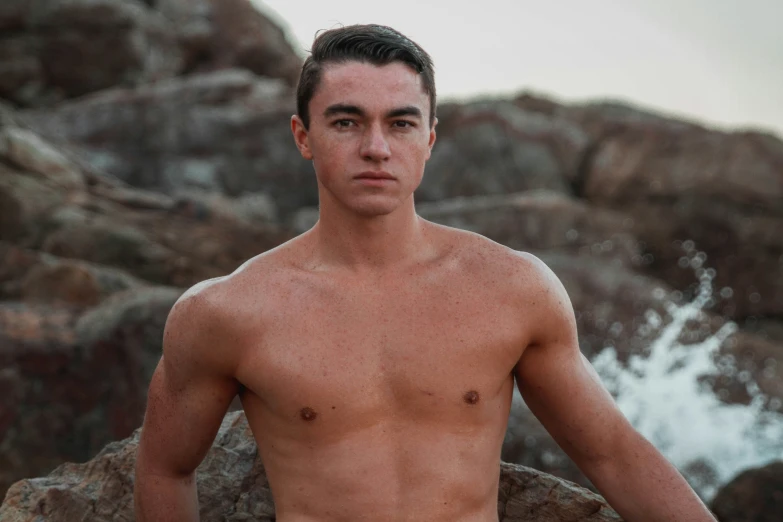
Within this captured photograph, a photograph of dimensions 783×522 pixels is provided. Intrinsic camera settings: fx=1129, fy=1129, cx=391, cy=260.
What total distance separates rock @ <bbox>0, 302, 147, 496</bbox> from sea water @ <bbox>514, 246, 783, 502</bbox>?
15.3 feet

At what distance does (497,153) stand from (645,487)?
12.0m

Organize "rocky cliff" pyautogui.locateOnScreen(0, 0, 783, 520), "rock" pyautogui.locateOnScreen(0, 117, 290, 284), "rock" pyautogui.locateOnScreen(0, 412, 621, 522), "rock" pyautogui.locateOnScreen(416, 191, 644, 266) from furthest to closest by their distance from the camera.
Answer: "rock" pyautogui.locateOnScreen(416, 191, 644, 266)
"rock" pyautogui.locateOnScreen(0, 117, 290, 284)
"rocky cliff" pyautogui.locateOnScreen(0, 0, 783, 520)
"rock" pyautogui.locateOnScreen(0, 412, 621, 522)

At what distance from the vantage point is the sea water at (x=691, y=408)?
9805 millimetres

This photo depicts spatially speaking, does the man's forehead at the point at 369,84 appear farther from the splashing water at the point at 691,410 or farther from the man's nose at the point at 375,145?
the splashing water at the point at 691,410

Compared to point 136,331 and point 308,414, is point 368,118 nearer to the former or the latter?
point 308,414

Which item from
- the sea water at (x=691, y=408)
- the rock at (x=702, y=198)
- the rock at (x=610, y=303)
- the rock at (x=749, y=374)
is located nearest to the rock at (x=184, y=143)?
the rock at (x=610, y=303)

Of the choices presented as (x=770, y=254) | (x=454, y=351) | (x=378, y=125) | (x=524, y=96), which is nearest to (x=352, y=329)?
(x=454, y=351)

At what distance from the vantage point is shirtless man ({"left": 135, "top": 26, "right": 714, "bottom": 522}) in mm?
3506

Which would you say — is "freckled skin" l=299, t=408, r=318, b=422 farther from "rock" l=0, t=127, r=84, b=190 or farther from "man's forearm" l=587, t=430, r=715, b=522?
"rock" l=0, t=127, r=84, b=190

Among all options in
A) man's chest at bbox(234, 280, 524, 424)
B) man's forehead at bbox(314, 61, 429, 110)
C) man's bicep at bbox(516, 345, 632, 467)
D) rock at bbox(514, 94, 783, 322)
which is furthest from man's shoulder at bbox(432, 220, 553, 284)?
rock at bbox(514, 94, 783, 322)

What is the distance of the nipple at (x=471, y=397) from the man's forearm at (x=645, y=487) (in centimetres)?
52

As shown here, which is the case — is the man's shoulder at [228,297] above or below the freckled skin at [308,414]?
above

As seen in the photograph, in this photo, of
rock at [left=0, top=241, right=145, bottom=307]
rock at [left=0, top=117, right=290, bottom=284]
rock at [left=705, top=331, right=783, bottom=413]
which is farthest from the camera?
rock at [left=705, top=331, right=783, bottom=413]

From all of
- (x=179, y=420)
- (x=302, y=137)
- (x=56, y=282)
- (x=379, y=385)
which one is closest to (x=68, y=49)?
(x=56, y=282)
